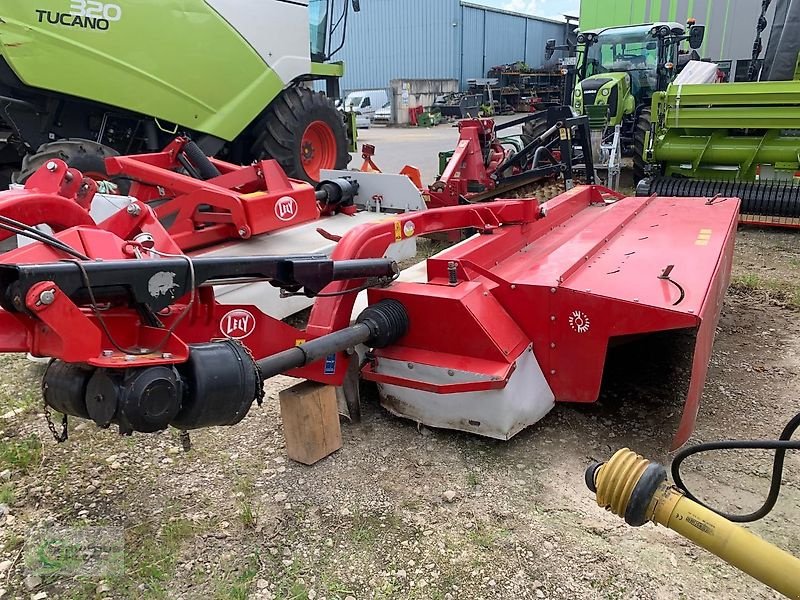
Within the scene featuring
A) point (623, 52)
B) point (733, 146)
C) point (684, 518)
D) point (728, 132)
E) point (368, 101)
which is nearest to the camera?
point (684, 518)

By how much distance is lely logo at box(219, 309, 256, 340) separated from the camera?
2.16m

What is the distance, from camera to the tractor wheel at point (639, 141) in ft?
25.8

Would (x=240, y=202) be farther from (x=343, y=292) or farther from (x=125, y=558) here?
(x=125, y=558)

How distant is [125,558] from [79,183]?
1.31m

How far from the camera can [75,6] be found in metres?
4.24

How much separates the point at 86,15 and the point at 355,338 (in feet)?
10.8

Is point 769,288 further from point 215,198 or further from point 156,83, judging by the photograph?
point 156,83

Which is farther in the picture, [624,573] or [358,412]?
[358,412]

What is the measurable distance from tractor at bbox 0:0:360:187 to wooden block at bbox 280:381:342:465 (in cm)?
212

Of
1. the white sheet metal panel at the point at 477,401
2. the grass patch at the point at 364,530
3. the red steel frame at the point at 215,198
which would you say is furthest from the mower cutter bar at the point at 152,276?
the red steel frame at the point at 215,198

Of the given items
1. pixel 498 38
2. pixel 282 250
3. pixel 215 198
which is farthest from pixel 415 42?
pixel 215 198

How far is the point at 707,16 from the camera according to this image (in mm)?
12586

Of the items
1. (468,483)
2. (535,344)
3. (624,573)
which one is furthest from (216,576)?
(535,344)

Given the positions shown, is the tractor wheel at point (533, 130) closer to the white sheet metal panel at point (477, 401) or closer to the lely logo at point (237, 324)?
the white sheet metal panel at point (477, 401)
